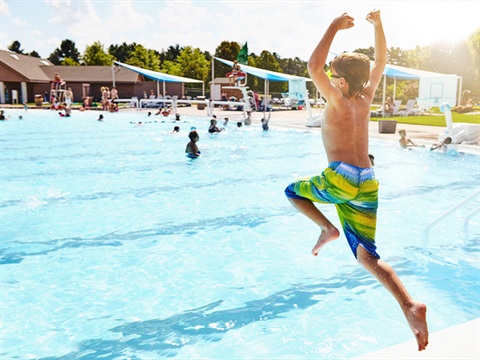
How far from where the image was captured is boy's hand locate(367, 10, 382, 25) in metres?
3.03

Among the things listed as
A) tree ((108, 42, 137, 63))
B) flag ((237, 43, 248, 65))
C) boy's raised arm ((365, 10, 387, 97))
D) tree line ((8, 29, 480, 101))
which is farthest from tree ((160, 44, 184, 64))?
boy's raised arm ((365, 10, 387, 97))

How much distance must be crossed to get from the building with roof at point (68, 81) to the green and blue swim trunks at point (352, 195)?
47.9 m

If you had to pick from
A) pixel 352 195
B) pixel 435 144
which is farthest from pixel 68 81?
pixel 352 195

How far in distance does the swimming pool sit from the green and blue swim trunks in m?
1.98

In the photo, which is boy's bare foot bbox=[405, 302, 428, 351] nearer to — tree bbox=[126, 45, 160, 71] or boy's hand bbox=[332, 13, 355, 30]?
boy's hand bbox=[332, 13, 355, 30]

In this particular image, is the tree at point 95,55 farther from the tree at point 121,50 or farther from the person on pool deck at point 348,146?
the person on pool deck at point 348,146

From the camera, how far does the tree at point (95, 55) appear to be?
2601 inches

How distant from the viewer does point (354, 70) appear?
270cm

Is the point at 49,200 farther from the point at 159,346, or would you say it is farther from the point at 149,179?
the point at 159,346

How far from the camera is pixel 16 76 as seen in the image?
47344mm

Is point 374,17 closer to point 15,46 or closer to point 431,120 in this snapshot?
point 431,120

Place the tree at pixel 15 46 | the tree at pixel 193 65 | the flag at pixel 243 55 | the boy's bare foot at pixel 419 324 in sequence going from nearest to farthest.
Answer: the boy's bare foot at pixel 419 324 < the flag at pixel 243 55 < the tree at pixel 193 65 < the tree at pixel 15 46

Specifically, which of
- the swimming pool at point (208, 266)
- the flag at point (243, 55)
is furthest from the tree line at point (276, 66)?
the swimming pool at point (208, 266)

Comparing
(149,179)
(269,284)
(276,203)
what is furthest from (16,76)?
(269,284)
